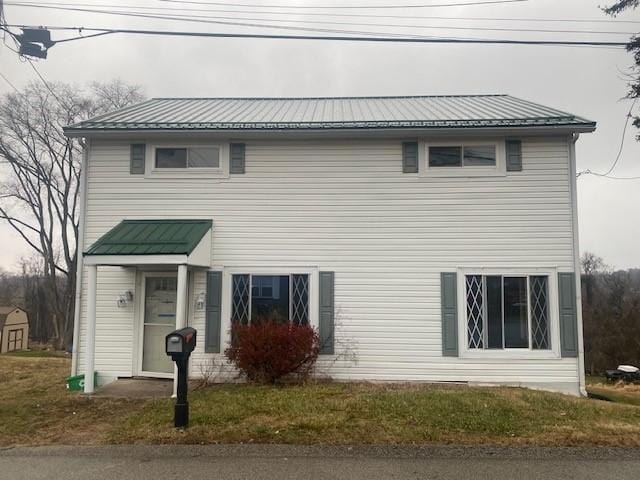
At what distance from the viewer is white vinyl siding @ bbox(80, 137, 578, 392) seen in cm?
936

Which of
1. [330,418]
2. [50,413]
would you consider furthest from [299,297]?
[50,413]

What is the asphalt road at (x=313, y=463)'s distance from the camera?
15.1 ft

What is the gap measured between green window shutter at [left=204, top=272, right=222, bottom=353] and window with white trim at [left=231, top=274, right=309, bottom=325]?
10.6 inches

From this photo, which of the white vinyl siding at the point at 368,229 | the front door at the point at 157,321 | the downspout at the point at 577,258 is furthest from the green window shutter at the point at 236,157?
the downspout at the point at 577,258

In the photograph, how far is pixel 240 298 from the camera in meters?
9.62

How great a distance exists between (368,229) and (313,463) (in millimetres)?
5448

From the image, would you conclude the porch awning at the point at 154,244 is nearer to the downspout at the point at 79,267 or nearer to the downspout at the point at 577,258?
the downspout at the point at 79,267

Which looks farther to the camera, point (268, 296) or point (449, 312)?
point (268, 296)

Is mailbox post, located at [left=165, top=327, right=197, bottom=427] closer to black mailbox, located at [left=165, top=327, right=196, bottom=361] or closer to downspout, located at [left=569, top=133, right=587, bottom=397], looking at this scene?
black mailbox, located at [left=165, top=327, right=196, bottom=361]

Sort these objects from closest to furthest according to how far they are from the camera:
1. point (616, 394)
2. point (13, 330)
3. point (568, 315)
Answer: point (568, 315) < point (616, 394) < point (13, 330)

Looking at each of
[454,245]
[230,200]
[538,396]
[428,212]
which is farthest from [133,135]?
[538,396]

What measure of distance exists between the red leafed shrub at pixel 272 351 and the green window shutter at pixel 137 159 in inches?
152

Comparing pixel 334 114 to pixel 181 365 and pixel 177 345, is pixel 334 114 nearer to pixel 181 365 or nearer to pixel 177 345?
pixel 177 345

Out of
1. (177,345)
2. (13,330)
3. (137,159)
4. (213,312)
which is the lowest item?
(13,330)
